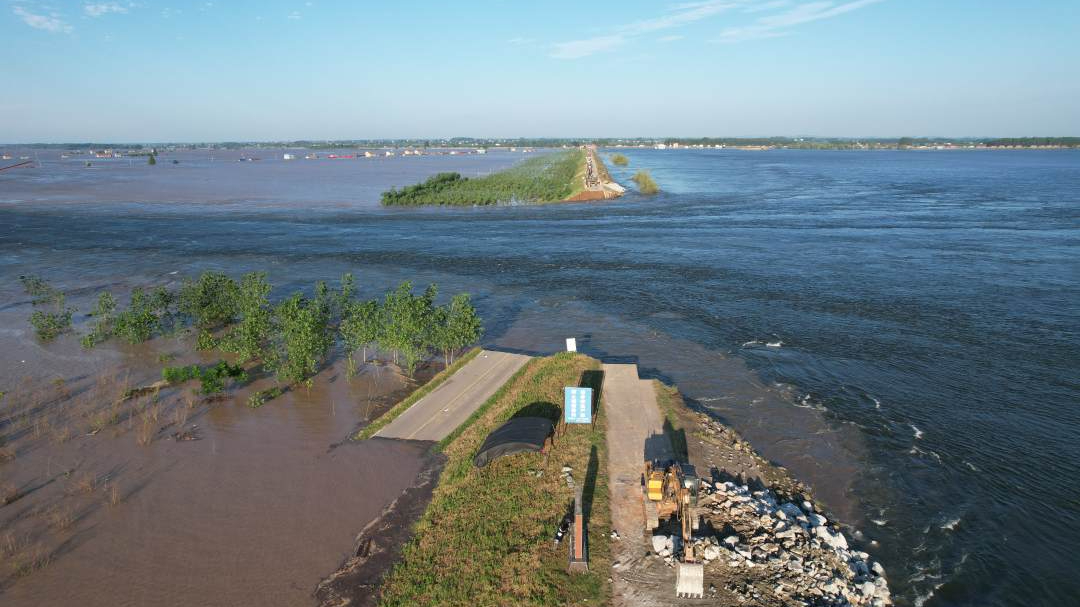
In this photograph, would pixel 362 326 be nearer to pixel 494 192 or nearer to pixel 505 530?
pixel 505 530

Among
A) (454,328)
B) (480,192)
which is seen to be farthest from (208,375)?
(480,192)

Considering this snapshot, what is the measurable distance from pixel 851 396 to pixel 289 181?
112 m

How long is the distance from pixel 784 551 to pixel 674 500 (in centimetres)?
236

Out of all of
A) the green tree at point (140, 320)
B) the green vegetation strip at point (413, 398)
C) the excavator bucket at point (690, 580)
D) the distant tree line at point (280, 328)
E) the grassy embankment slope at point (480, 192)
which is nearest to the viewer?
the excavator bucket at point (690, 580)

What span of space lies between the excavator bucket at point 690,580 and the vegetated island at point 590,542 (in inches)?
12.7

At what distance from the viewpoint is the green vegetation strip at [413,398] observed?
19562 millimetres

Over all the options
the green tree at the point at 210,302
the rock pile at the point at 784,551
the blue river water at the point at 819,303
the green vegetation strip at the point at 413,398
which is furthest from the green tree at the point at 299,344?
the rock pile at the point at 784,551

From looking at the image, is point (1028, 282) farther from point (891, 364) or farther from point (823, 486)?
point (823, 486)

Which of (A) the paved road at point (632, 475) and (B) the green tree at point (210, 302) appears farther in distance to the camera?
(B) the green tree at point (210, 302)

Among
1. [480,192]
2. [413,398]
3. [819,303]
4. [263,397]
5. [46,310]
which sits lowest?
[263,397]

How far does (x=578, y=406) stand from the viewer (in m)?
17.7

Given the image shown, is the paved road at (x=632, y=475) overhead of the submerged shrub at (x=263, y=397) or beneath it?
overhead

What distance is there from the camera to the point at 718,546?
12.5 metres

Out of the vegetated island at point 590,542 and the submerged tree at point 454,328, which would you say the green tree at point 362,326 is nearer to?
the submerged tree at point 454,328
